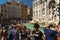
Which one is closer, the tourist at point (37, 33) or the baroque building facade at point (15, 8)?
the tourist at point (37, 33)

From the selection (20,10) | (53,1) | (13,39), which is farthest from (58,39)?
(20,10)

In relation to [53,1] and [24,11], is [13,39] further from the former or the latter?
[24,11]

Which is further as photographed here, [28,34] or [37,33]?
[28,34]

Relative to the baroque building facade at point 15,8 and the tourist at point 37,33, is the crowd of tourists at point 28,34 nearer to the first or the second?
the tourist at point 37,33

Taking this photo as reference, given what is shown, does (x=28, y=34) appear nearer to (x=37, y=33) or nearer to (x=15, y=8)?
(x=37, y=33)

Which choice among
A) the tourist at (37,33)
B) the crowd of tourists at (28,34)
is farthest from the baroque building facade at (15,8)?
the tourist at (37,33)

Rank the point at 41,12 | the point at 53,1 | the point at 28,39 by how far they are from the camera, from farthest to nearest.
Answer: the point at 41,12
the point at 53,1
the point at 28,39

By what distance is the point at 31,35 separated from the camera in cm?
240

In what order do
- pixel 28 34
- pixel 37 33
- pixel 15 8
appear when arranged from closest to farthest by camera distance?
pixel 37 33 < pixel 28 34 < pixel 15 8

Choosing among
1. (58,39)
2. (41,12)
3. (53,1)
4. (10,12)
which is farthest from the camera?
(10,12)

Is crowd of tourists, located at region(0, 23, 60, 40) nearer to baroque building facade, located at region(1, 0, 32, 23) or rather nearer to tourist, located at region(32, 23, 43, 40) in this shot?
tourist, located at region(32, 23, 43, 40)

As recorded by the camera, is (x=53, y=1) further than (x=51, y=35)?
Yes

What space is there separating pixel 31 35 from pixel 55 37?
0.93 ft

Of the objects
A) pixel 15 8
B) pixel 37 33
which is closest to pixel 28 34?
pixel 37 33
